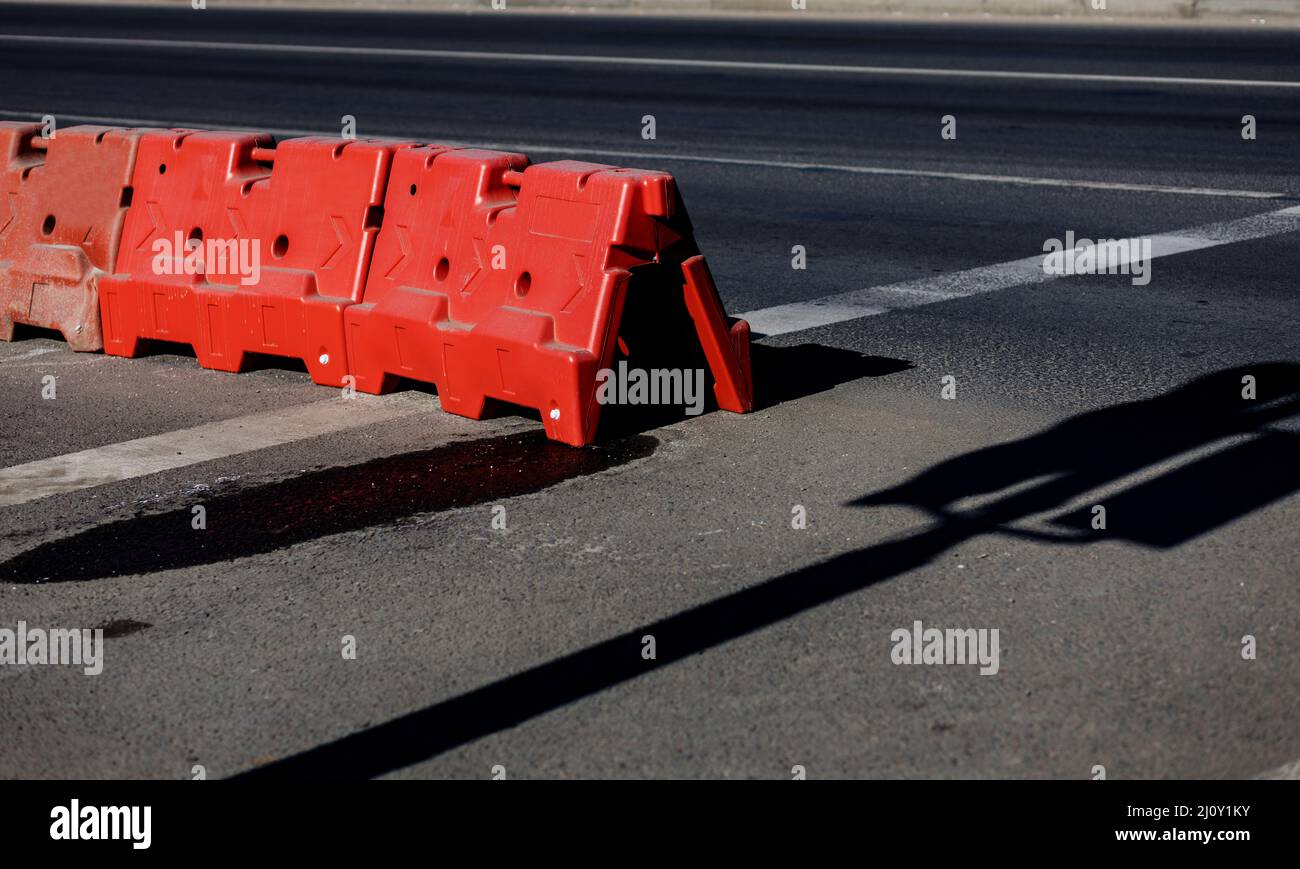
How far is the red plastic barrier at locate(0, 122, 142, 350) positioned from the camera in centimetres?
803

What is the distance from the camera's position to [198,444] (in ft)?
21.3

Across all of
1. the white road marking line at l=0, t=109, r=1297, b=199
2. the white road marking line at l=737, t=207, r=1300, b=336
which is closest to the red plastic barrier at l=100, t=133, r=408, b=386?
the white road marking line at l=737, t=207, r=1300, b=336

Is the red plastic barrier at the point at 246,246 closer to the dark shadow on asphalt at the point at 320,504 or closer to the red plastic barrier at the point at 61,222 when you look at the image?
the red plastic barrier at the point at 61,222

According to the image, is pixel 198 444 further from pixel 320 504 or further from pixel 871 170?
pixel 871 170

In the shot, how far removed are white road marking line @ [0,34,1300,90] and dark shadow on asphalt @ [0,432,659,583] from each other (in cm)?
1396

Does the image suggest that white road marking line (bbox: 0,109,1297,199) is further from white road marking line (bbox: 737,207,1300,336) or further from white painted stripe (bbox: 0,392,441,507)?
white painted stripe (bbox: 0,392,441,507)

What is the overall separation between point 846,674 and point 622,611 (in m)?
0.77

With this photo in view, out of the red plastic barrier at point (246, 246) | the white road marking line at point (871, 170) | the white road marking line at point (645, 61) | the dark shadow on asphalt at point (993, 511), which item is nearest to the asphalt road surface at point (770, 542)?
the dark shadow on asphalt at point (993, 511)

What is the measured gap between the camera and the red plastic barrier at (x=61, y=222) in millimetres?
8031

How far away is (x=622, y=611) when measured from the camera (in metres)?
4.71

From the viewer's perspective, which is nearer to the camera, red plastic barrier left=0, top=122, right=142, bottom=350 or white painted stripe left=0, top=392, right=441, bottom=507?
white painted stripe left=0, top=392, right=441, bottom=507

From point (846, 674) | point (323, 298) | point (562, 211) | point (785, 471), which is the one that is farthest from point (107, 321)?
point (846, 674)

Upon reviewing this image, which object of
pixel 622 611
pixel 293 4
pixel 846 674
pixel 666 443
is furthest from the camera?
pixel 293 4
